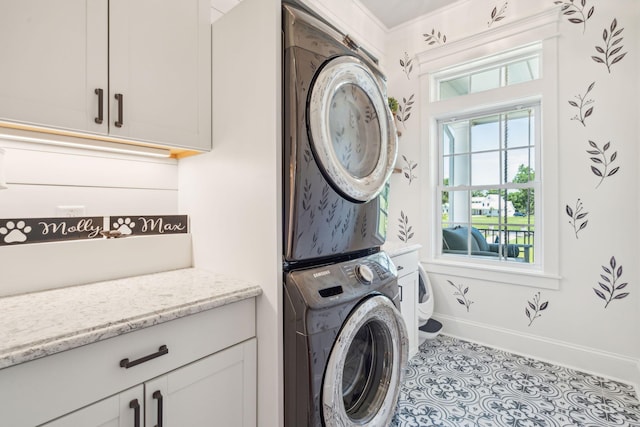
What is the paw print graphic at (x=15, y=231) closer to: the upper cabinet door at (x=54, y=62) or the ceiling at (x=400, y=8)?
the upper cabinet door at (x=54, y=62)

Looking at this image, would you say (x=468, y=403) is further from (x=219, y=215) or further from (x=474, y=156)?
(x=474, y=156)

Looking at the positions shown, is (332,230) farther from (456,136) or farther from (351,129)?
(456,136)

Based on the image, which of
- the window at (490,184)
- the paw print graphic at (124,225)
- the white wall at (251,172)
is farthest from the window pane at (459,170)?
the paw print graphic at (124,225)

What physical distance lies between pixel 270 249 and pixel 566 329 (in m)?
2.44

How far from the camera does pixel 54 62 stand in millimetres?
987

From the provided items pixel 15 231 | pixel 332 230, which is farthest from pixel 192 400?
pixel 15 231

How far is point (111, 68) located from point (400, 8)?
2.59 meters

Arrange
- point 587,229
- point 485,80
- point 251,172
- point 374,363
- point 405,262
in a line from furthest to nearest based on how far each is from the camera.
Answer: point 485,80, point 587,229, point 405,262, point 374,363, point 251,172

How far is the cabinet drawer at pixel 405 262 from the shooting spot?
1.96 metres

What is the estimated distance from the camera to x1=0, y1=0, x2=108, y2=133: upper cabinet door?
2.99 ft

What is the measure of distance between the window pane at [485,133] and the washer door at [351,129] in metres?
1.65

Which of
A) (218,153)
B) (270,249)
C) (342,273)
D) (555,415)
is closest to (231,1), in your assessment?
(218,153)

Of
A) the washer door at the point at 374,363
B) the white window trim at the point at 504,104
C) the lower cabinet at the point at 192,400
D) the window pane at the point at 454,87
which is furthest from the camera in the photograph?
the window pane at the point at 454,87

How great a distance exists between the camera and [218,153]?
55.3 inches
